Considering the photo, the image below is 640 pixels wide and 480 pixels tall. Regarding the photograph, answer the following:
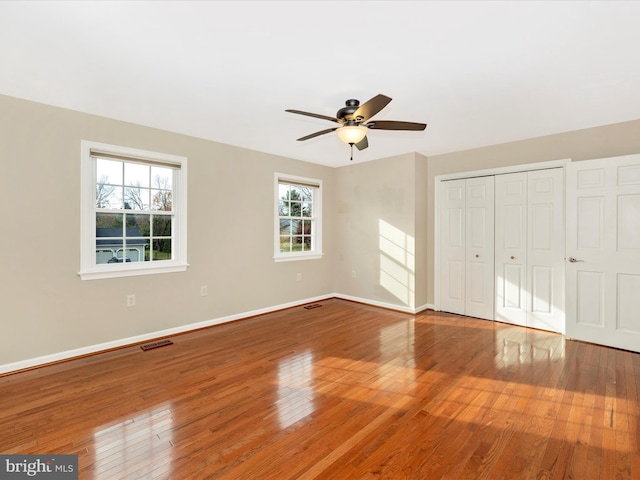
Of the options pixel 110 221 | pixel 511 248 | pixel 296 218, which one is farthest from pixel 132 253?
pixel 511 248

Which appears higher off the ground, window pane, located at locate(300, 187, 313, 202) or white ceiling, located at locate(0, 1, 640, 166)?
white ceiling, located at locate(0, 1, 640, 166)

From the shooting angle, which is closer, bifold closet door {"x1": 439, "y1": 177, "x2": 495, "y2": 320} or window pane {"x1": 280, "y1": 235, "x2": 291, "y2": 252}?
bifold closet door {"x1": 439, "y1": 177, "x2": 495, "y2": 320}

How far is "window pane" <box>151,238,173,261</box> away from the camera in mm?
3885

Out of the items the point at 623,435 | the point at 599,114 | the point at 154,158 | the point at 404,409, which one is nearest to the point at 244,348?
the point at 404,409

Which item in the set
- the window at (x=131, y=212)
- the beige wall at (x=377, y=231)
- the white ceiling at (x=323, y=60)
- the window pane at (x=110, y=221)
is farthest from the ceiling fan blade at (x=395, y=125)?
the window pane at (x=110, y=221)

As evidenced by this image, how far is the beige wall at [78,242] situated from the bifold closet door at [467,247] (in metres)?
2.82

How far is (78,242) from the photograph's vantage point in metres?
3.24

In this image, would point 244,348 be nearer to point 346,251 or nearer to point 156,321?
point 156,321

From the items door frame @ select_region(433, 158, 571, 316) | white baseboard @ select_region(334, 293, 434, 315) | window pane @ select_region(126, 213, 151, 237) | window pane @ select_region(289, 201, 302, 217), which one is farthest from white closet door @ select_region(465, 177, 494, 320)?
window pane @ select_region(126, 213, 151, 237)

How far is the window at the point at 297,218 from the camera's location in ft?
17.1

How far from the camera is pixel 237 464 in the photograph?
1.75m

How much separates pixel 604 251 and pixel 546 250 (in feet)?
1.98

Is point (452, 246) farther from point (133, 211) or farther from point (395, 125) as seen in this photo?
point (133, 211)

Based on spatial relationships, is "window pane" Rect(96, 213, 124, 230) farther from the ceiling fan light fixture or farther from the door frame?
the door frame
